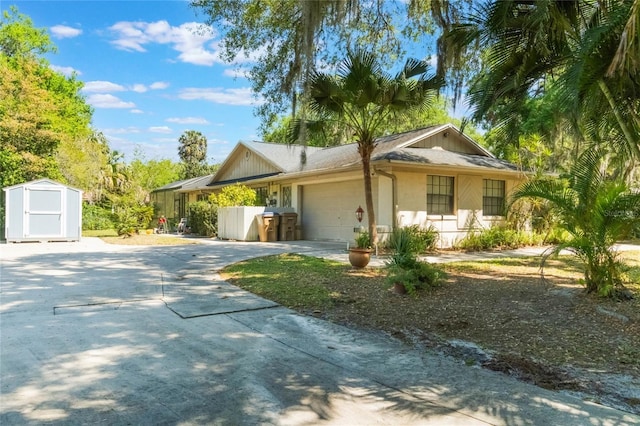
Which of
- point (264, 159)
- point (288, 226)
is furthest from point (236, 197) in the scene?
point (264, 159)

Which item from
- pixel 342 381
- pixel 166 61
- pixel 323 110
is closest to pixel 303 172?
pixel 323 110

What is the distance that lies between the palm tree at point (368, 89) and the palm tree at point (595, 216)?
467 centimetres

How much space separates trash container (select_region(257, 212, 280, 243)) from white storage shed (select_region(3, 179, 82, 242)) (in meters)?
7.41

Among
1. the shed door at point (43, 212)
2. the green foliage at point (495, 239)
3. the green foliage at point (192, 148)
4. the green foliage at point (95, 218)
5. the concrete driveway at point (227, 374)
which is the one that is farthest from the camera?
the green foliage at point (192, 148)

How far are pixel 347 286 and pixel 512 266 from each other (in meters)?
4.91

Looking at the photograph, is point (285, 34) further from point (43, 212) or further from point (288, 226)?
point (43, 212)

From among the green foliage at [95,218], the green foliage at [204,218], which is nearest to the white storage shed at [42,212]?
the green foliage at [204,218]

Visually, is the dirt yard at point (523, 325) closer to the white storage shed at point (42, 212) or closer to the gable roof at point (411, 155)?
the gable roof at point (411, 155)

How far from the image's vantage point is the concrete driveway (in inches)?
116

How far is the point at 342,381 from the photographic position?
356 cm

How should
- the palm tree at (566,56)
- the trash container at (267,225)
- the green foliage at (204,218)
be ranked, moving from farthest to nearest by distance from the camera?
1. the green foliage at (204,218)
2. the trash container at (267,225)
3. the palm tree at (566,56)

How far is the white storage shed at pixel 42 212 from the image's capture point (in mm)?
16156

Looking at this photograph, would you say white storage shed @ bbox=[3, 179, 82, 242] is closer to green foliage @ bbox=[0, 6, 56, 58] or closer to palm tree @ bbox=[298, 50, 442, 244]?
palm tree @ bbox=[298, 50, 442, 244]

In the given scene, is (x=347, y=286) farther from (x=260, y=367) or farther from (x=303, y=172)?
(x=303, y=172)
